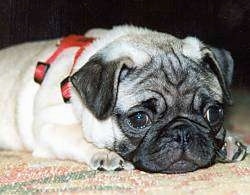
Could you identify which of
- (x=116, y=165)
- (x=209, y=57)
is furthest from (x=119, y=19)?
(x=116, y=165)

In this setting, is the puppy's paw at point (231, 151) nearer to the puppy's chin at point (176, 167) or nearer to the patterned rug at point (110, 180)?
the patterned rug at point (110, 180)

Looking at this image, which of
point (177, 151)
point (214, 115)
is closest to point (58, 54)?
point (214, 115)

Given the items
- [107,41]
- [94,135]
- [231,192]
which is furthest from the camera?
[107,41]

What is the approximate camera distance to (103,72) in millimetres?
3062

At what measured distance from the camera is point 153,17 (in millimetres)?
4570

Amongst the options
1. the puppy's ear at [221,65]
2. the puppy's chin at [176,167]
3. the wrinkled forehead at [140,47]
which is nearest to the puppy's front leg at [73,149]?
the puppy's chin at [176,167]

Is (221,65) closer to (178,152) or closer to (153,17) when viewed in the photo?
(178,152)

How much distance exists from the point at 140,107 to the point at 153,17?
168cm

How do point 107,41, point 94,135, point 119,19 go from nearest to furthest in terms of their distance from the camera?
1. point 94,135
2. point 107,41
3. point 119,19

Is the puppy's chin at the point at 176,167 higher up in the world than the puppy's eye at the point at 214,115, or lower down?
lower down

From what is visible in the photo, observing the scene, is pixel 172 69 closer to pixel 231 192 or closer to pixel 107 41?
pixel 107 41

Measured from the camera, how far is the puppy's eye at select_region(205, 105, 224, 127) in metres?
3.17

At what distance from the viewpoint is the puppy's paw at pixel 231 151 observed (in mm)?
3223

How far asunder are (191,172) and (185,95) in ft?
1.23
